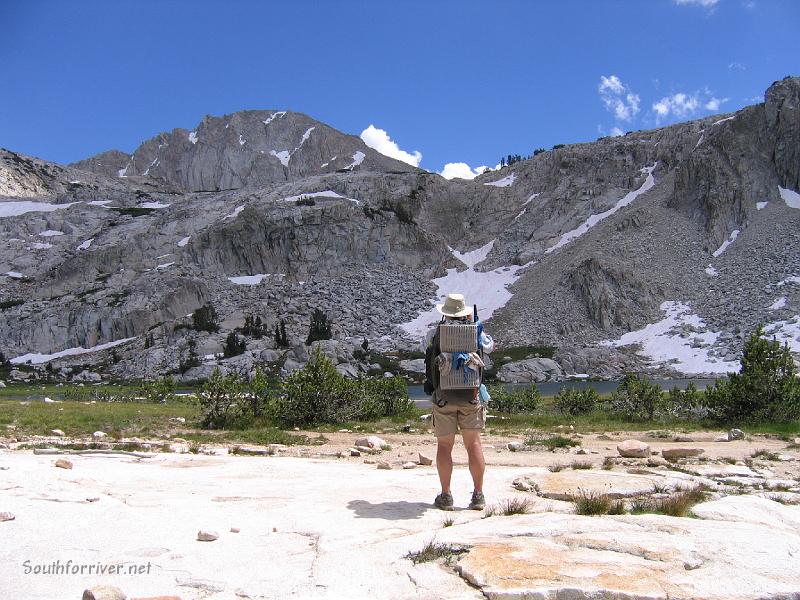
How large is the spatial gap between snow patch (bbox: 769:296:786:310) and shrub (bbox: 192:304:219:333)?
9906cm

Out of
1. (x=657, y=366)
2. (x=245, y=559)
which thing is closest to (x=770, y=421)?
(x=245, y=559)

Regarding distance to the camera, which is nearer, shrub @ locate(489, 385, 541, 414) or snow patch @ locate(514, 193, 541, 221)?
shrub @ locate(489, 385, 541, 414)

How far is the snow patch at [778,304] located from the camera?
304ft

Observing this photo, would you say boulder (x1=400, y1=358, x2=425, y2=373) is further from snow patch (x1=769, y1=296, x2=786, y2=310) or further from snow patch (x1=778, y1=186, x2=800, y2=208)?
snow patch (x1=778, y1=186, x2=800, y2=208)

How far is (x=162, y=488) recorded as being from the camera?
7539 mm

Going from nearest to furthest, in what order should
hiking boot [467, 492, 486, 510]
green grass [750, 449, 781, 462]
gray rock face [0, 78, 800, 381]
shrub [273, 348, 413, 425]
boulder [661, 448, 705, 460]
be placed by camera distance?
1. hiking boot [467, 492, 486, 510]
2. boulder [661, 448, 705, 460]
3. green grass [750, 449, 781, 462]
4. shrub [273, 348, 413, 425]
5. gray rock face [0, 78, 800, 381]

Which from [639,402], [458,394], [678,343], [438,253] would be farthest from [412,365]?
[458,394]

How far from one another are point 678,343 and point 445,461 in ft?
328

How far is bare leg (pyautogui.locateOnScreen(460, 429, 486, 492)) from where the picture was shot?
6.76 meters

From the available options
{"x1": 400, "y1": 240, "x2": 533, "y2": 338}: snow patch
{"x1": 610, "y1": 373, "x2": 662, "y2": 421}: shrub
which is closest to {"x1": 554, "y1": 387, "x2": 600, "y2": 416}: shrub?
{"x1": 610, "y1": 373, "x2": 662, "y2": 421}: shrub

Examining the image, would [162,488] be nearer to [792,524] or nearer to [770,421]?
[792,524]

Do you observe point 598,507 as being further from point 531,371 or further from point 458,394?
point 531,371

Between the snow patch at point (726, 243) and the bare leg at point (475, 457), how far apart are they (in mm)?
123826

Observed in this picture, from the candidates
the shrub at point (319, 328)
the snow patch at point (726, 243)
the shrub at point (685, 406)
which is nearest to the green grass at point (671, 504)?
the shrub at point (685, 406)
